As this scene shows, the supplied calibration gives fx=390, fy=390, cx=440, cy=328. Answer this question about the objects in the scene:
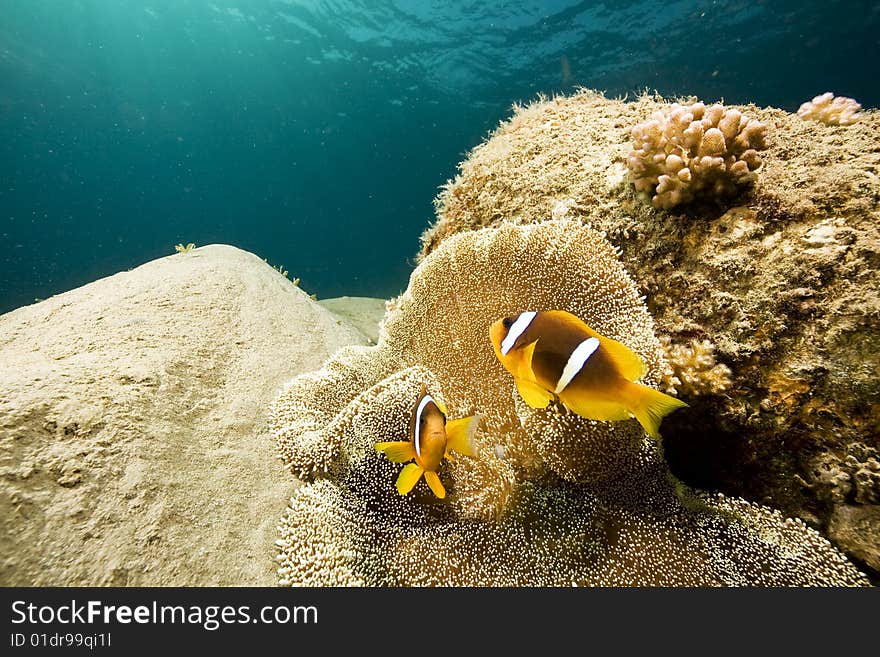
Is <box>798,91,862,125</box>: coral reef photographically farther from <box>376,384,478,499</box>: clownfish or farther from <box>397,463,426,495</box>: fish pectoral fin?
<box>397,463,426,495</box>: fish pectoral fin

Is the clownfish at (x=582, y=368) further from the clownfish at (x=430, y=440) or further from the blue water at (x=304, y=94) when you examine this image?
the blue water at (x=304, y=94)

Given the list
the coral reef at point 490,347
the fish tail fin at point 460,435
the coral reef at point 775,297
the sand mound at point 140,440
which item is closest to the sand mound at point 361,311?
the sand mound at point 140,440

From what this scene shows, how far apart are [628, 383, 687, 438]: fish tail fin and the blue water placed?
8.49 metres

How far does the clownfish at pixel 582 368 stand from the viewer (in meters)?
1.13

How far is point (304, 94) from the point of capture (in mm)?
42625

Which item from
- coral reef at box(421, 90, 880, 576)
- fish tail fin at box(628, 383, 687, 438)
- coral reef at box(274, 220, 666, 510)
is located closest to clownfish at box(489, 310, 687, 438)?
fish tail fin at box(628, 383, 687, 438)

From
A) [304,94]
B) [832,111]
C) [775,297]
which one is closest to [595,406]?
[775,297]

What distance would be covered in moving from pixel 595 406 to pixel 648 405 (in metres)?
0.15

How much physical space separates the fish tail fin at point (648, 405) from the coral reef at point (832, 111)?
8.77 feet

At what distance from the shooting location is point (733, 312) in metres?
1.93

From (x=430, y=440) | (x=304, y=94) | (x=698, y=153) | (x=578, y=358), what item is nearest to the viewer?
(x=578, y=358)

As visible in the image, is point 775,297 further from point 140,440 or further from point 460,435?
point 140,440

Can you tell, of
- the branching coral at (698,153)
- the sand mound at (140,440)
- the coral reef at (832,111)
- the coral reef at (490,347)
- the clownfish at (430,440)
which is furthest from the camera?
the coral reef at (832,111)

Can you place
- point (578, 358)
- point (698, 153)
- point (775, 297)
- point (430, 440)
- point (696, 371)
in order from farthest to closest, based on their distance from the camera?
1. point (698, 153)
2. point (696, 371)
3. point (775, 297)
4. point (430, 440)
5. point (578, 358)
